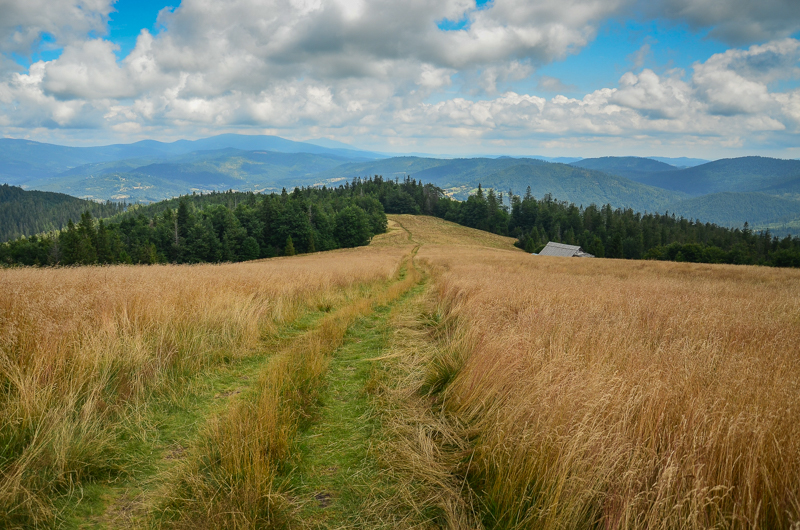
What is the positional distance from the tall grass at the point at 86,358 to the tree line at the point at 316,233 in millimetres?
37215

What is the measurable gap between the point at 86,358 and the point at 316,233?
239 ft

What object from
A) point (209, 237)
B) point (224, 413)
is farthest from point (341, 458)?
point (209, 237)

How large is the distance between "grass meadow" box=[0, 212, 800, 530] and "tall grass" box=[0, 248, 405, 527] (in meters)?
0.03

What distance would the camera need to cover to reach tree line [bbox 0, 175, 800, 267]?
2367 inches

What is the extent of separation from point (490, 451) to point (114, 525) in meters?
2.87

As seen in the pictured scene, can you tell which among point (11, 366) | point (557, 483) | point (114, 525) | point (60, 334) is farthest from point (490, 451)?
point (60, 334)

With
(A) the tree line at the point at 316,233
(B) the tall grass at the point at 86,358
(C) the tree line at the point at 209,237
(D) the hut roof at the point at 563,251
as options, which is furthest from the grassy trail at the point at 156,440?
(D) the hut roof at the point at 563,251

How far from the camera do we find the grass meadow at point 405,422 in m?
2.24

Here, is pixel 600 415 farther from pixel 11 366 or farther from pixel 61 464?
pixel 11 366

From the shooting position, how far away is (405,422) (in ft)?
12.8

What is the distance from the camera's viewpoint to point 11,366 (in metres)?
3.57

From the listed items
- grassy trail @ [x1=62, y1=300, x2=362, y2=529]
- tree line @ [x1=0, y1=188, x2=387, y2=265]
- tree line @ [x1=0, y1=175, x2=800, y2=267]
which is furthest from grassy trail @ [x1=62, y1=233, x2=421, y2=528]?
tree line @ [x1=0, y1=188, x2=387, y2=265]

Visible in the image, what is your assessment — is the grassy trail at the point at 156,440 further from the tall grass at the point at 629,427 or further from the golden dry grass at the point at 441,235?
the golden dry grass at the point at 441,235

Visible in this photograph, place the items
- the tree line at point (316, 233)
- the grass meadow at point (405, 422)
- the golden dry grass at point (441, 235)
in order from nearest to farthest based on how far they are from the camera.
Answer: the grass meadow at point (405, 422) → the tree line at point (316, 233) → the golden dry grass at point (441, 235)
